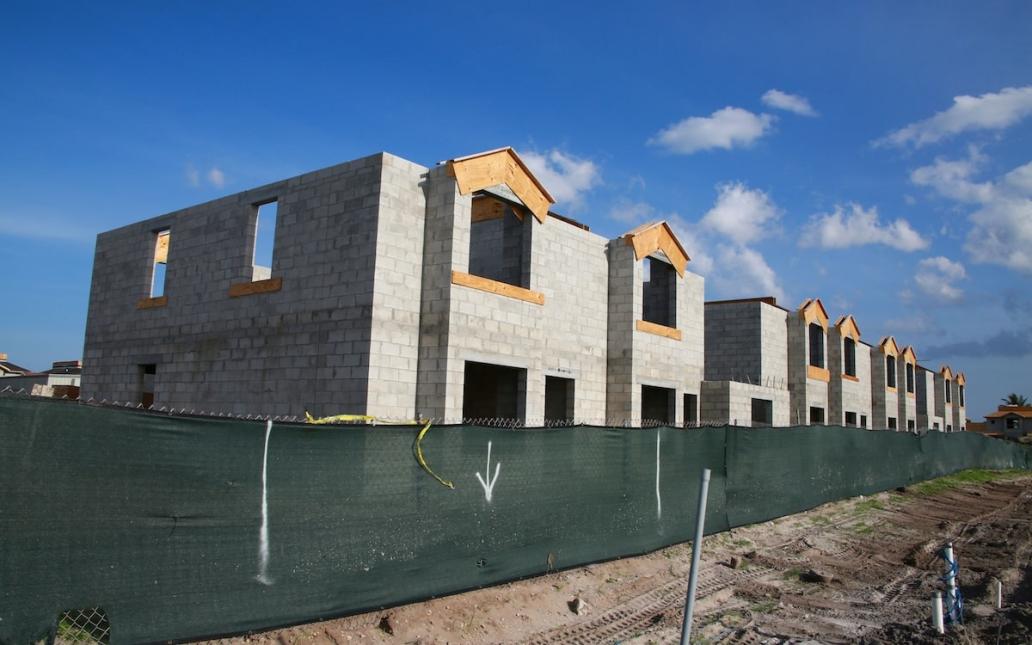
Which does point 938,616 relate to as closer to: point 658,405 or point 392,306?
point 392,306

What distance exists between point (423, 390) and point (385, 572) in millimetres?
6719

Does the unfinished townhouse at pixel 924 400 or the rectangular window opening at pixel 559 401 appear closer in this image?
the rectangular window opening at pixel 559 401

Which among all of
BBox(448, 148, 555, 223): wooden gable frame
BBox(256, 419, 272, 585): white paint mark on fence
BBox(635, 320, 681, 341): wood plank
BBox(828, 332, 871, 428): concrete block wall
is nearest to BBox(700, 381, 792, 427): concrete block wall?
BBox(635, 320, 681, 341): wood plank

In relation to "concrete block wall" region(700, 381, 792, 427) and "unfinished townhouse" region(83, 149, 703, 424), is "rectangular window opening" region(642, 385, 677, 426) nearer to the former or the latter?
"unfinished townhouse" region(83, 149, 703, 424)

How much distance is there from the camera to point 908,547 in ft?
46.3

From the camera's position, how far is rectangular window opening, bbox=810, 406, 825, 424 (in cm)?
3038

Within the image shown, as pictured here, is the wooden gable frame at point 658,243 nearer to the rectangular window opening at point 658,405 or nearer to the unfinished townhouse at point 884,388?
the rectangular window opening at point 658,405

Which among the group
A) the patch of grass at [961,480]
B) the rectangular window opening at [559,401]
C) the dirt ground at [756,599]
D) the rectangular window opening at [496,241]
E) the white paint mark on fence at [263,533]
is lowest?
the dirt ground at [756,599]

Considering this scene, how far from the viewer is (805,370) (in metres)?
28.3

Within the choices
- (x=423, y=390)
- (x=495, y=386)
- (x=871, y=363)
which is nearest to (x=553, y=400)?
(x=495, y=386)

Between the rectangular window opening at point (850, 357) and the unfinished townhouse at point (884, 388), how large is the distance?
3.64m

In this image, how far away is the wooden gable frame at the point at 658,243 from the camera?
18.5 m

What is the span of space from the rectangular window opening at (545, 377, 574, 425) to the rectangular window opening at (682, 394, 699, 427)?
5546 mm

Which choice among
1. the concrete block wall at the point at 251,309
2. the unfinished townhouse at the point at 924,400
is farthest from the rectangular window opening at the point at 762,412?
the unfinished townhouse at the point at 924,400
